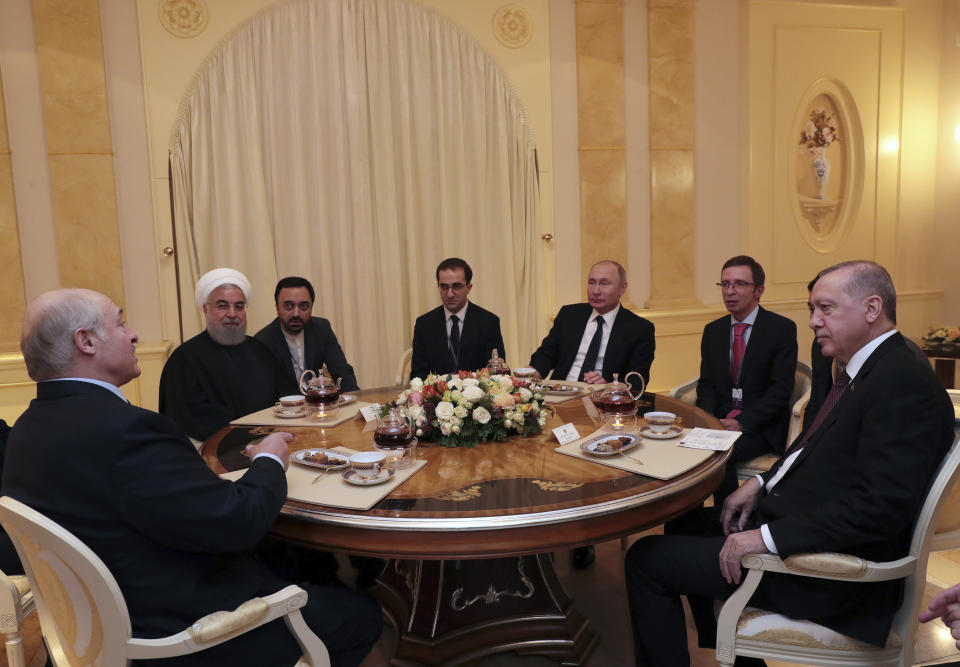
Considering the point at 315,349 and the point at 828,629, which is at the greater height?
the point at 315,349

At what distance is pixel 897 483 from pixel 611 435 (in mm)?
860

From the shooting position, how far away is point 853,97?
20.3 ft

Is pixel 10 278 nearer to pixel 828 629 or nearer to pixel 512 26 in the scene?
pixel 512 26

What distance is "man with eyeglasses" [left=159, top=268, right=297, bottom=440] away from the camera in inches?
127

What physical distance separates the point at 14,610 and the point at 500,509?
1485 millimetres

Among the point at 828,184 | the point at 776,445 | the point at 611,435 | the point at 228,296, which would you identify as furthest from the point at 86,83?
the point at 828,184

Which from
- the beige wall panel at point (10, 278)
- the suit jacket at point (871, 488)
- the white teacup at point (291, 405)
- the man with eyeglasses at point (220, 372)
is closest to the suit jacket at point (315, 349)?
the man with eyeglasses at point (220, 372)

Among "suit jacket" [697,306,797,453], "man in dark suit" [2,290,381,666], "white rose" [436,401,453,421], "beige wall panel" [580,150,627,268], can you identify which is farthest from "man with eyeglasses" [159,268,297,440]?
"beige wall panel" [580,150,627,268]

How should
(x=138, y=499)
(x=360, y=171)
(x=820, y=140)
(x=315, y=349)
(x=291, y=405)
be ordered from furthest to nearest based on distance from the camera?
(x=820, y=140), (x=360, y=171), (x=315, y=349), (x=291, y=405), (x=138, y=499)

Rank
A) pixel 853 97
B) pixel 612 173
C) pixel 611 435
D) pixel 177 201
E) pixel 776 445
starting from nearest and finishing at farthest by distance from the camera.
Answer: pixel 611 435
pixel 776 445
pixel 177 201
pixel 612 173
pixel 853 97

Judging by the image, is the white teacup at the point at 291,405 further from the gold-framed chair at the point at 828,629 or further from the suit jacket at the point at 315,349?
the gold-framed chair at the point at 828,629

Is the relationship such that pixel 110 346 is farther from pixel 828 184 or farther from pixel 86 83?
pixel 828 184

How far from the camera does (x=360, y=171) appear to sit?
5.27 metres

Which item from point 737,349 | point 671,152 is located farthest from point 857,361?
point 671,152
